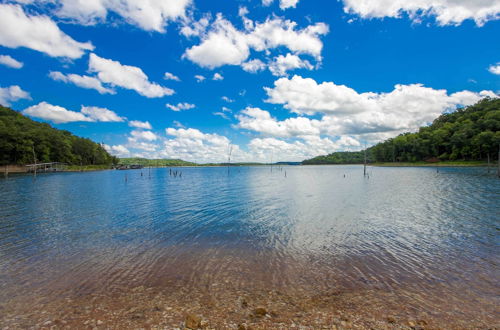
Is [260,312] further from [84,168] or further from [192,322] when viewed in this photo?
[84,168]

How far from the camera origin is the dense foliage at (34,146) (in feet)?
366

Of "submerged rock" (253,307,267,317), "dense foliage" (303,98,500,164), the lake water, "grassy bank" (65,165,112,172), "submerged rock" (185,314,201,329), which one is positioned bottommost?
the lake water

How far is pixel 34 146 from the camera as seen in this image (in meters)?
125

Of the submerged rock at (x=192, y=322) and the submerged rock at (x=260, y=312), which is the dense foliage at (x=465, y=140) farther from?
the submerged rock at (x=192, y=322)

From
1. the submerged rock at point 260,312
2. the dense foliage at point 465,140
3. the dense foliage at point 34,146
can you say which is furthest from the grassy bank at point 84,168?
the dense foliage at point 465,140

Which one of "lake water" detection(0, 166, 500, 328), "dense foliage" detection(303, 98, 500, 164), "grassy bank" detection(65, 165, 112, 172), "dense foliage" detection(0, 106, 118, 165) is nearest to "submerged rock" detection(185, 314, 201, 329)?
"lake water" detection(0, 166, 500, 328)

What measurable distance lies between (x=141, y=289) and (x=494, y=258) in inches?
617

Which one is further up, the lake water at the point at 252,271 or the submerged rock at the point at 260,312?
the submerged rock at the point at 260,312

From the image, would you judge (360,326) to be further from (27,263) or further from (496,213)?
(496,213)

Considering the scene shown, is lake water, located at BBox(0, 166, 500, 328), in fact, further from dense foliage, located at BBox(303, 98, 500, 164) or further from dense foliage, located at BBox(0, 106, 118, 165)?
dense foliage, located at BBox(303, 98, 500, 164)

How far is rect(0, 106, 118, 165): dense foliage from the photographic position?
111438 mm

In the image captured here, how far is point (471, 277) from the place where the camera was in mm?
9203

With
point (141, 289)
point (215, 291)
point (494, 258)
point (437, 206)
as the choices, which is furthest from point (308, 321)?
point (437, 206)

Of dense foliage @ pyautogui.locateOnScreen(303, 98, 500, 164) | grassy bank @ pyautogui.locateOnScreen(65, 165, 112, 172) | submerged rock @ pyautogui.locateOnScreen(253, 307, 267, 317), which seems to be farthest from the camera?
grassy bank @ pyautogui.locateOnScreen(65, 165, 112, 172)
